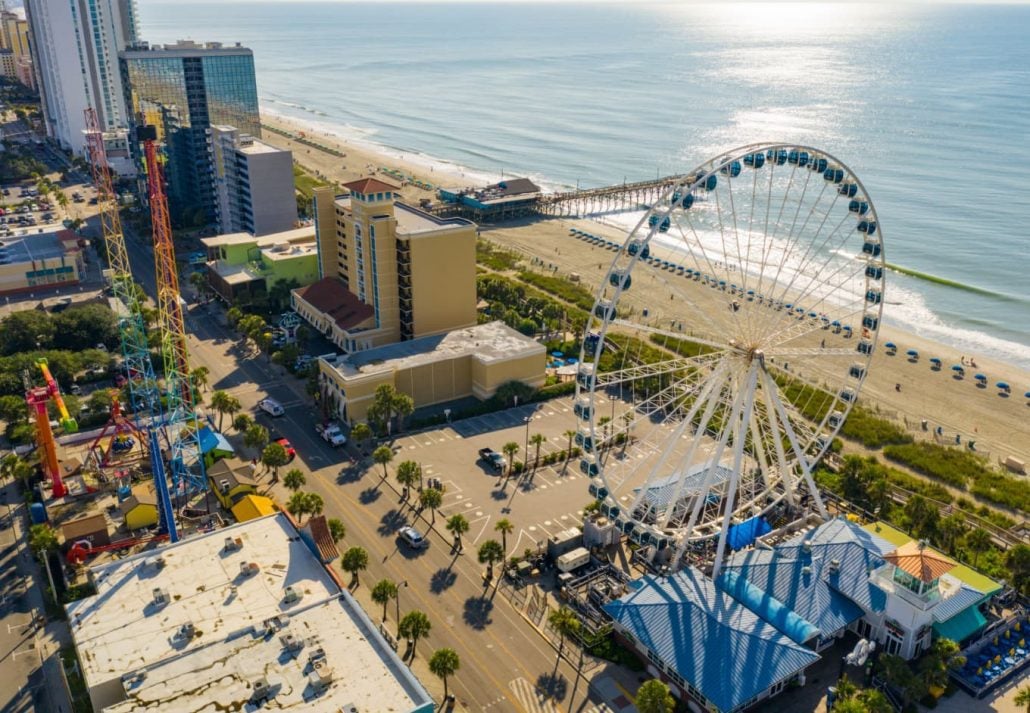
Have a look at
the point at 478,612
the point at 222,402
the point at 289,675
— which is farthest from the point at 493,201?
the point at 289,675

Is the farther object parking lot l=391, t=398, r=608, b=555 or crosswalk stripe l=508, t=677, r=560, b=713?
parking lot l=391, t=398, r=608, b=555

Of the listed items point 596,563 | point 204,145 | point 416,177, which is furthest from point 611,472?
point 416,177

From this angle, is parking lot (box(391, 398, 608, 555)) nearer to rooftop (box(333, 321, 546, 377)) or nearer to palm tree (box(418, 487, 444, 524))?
palm tree (box(418, 487, 444, 524))

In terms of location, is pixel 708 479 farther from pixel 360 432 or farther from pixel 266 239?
pixel 266 239

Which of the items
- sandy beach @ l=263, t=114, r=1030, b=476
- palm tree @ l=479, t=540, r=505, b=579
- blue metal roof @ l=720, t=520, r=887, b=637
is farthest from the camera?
sandy beach @ l=263, t=114, r=1030, b=476

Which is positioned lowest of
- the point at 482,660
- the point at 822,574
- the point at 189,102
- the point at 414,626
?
the point at 482,660

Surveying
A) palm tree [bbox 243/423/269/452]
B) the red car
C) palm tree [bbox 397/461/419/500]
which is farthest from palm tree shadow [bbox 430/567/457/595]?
palm tree [bbox 243/423/269/452]

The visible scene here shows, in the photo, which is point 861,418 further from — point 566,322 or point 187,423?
point 187,423

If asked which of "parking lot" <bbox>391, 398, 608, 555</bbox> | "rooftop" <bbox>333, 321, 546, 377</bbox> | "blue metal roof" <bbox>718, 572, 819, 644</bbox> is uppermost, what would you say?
"rooftop" <bbox>333, 321, 546, 377</bbox>
